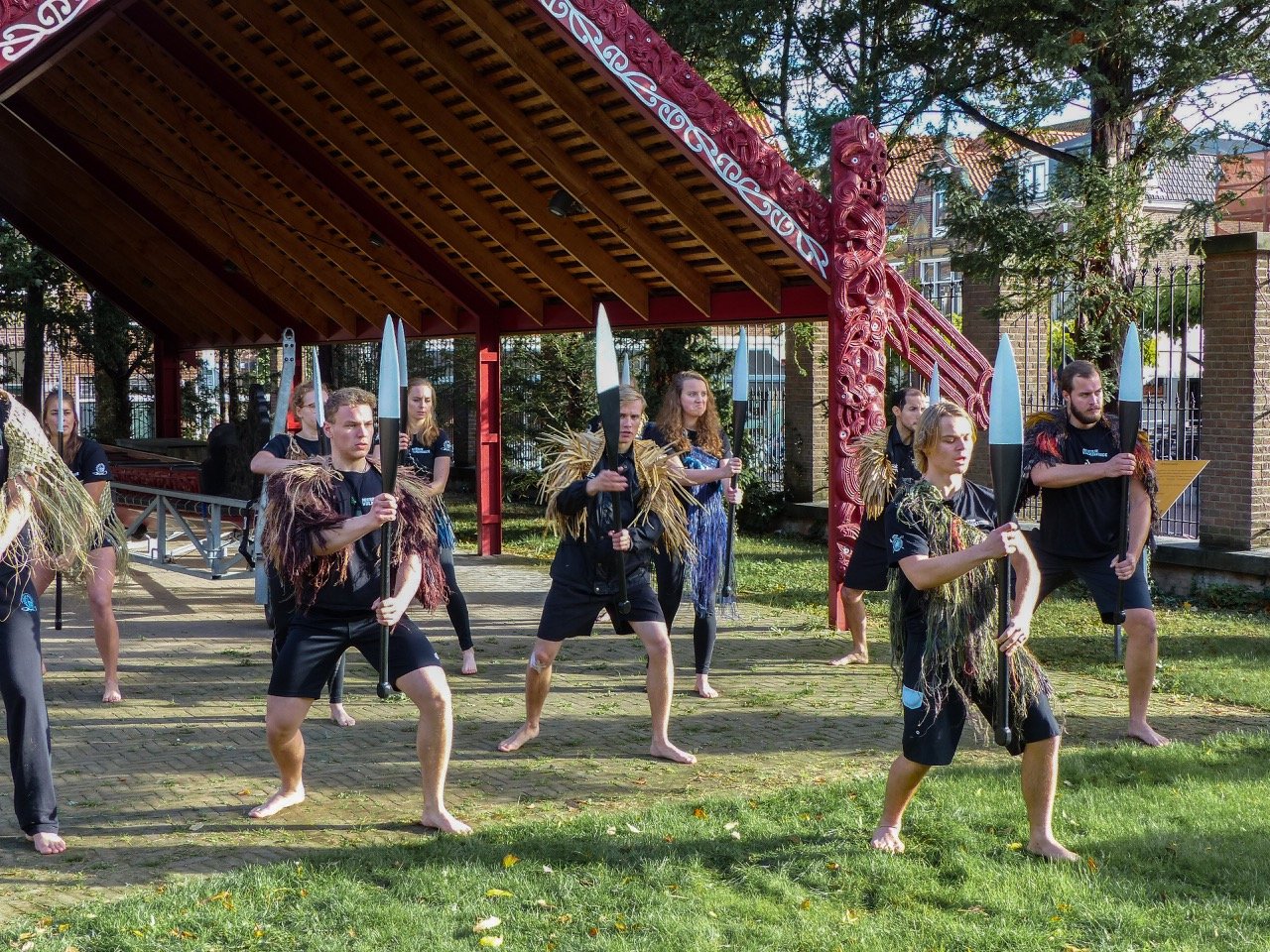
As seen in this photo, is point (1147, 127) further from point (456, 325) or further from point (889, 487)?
point (456, 325)

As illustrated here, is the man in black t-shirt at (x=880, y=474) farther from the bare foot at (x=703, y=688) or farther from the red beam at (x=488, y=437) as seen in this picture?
the red beam at (x=488, y=437)

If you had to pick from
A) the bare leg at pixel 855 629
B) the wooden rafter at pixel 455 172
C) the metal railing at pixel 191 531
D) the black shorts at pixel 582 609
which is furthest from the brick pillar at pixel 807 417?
the black shorts at pixel 582 609

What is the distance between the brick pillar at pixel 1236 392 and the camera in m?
11.1

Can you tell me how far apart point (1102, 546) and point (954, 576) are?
2602mm

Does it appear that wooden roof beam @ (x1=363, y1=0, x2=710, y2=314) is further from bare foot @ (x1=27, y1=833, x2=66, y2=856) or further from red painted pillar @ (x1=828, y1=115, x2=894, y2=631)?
bare foot @ (x1=27, y1=833, x2=66, y2=856)

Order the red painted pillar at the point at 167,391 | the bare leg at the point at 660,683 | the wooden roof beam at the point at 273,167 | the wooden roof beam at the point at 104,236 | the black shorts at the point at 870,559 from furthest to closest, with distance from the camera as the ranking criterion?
the red painted pillar at the point at 167,391, the wooden roof beam at the point at 104,236, the wooden roof beam at the point at 273,167, the black shorts at the point at 870,559, the bare leg at the point at 660,683

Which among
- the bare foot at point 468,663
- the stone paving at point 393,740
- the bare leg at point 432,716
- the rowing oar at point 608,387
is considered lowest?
the stone paving at point 393,740

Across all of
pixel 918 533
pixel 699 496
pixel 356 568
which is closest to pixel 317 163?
pixel 699 496

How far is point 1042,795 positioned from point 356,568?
2701mm

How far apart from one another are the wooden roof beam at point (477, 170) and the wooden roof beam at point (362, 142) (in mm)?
82

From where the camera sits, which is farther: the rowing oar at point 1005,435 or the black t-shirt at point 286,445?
the black t-shirt at point 286,445

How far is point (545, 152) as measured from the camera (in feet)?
37.0

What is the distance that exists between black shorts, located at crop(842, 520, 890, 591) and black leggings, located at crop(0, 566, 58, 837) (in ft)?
15.5

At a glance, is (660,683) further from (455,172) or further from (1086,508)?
(455,172)
